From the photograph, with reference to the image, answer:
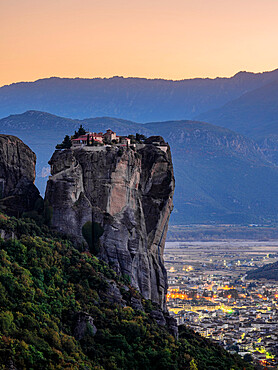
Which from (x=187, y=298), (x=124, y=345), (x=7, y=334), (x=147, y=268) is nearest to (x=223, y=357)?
(x=147, y=268)

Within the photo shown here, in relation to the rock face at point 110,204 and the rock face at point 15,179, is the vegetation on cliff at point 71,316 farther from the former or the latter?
the rock face at point 15,179

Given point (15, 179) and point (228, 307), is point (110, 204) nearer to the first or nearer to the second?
point (15, 179)

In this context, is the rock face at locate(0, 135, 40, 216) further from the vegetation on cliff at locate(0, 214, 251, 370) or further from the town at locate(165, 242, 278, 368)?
the town at locate(165, 242, 278, 368)

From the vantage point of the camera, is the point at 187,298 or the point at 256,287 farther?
the point at 256,287

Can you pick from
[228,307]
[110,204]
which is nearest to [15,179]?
[110,204]

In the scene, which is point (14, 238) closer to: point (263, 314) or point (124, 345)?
point (124, 345)

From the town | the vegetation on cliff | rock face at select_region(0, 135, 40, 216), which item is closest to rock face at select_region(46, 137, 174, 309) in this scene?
the vegetation on cliff
